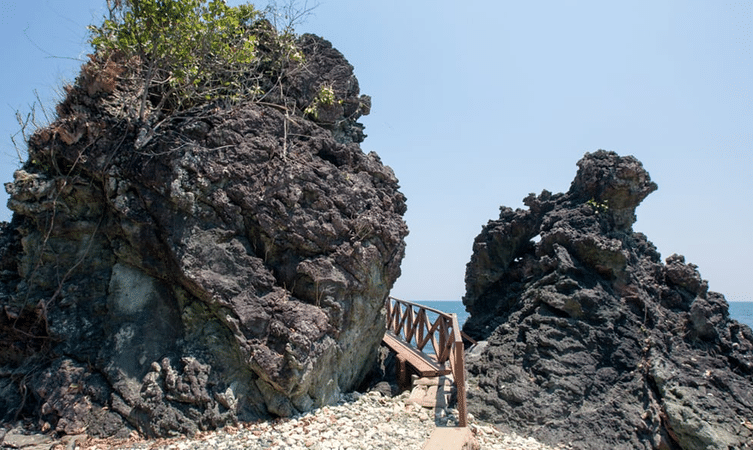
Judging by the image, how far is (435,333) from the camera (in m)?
10.6

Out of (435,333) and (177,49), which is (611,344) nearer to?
(435,333)

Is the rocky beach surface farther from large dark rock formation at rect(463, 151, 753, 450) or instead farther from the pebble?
large dark rock formation at rect(463, 151, 753, 450)

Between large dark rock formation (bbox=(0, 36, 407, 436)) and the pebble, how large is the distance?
30 cm

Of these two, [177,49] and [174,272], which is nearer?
[174,272]

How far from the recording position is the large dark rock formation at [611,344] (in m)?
7.53

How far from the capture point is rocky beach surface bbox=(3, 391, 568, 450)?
6090 millimetres

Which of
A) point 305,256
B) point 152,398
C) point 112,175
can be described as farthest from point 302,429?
point 112,175

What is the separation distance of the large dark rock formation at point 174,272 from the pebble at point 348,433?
0.99 ft

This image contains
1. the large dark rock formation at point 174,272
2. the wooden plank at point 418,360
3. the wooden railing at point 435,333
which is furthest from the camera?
the wooden plank at point 418,360

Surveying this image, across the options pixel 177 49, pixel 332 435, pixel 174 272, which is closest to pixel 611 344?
pixel 332 435

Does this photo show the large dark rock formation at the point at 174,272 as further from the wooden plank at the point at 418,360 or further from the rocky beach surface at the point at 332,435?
the wooden plank at the point at 418,360

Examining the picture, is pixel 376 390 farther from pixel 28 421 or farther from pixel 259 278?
pixel 28 421

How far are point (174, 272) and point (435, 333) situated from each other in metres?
5.84

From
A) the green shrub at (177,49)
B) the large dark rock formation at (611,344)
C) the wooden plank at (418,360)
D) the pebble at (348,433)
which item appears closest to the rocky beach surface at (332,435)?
the pebble at (348,433)
